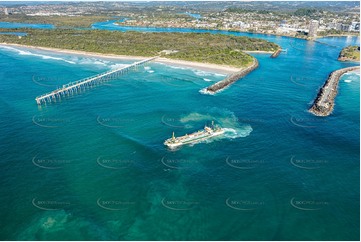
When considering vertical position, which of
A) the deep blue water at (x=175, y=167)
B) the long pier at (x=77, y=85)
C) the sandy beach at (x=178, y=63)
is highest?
the sandy beach at (x=178, y=63)

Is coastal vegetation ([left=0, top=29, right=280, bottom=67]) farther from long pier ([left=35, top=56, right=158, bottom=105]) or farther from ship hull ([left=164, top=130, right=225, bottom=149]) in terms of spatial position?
ship hull ([left=164, top=130, right=225, bottom=149])

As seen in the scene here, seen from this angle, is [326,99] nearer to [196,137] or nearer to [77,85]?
[196,137]

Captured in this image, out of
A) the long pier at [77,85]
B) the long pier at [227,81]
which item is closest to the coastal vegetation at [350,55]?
the long pier at [227,81]

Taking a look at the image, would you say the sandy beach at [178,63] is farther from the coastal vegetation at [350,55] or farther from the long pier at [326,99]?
the coastal vegetation at [350,55]

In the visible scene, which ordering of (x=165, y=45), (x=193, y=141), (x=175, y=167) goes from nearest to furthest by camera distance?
1. (x=175, y=167)
2. (x=193, y=141)
3. (x=165, y=45)

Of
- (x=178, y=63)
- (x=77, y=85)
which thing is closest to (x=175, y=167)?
(x=77, y=85)
